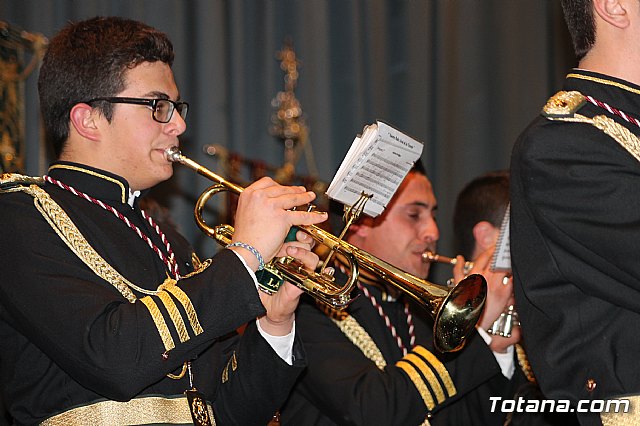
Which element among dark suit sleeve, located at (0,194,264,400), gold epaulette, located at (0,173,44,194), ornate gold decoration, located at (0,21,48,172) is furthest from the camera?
ornate gold decoration, located at (0,21,48,172)

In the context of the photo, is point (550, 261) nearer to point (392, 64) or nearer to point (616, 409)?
point (616, 409)

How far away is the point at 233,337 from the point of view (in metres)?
3.13

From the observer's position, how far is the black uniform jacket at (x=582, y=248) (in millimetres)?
2064


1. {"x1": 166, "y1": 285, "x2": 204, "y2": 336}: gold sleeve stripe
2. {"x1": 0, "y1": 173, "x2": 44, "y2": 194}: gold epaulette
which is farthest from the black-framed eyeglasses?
{"x1": 166, "y1": 285, "x2": 204, "y2": 336}: gold sleeve stripe

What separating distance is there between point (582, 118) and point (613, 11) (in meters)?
0.29

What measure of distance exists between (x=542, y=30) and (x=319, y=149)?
162 centimetres

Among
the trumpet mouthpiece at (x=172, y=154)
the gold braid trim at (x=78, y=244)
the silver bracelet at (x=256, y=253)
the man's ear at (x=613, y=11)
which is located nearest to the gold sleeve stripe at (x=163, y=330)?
the gold braid trim at (x=78, y=244)

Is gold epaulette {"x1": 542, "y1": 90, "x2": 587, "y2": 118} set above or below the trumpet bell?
above

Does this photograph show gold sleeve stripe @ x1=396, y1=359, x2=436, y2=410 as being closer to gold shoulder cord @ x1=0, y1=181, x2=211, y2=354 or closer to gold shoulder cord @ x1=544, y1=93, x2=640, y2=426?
gold shoulder cord @ x1=0, y1=181, x2=211, y2=354

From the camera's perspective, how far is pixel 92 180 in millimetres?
2834

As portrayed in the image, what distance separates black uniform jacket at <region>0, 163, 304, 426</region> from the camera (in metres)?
2.43

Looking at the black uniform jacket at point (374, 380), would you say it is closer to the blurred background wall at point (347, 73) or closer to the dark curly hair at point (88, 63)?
the dark curly hair at point (88, 63)

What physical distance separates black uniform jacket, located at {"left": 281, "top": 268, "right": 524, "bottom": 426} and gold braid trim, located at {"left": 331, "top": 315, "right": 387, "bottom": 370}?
16 mm

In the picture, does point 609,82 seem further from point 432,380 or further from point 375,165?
point 432,380
